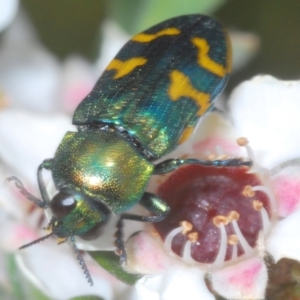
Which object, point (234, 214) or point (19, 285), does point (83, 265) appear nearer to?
point (19, 285)

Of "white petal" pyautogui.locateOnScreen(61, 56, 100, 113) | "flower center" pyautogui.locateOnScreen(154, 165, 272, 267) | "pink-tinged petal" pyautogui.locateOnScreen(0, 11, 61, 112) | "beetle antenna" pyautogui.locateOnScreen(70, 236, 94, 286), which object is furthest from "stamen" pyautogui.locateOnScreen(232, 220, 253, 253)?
"pink-tinged petal" pyautogui.locateOnScreen(0, 11, 61, 112)

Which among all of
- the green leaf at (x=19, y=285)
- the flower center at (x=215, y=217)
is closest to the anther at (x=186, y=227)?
the flower center at (x=215, y=217)

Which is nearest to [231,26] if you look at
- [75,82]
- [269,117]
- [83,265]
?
[75,82]

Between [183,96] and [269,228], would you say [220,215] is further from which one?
[183,96]

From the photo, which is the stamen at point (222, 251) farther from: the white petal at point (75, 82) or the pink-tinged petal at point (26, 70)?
the pink-tinged petal at point (26, 70)

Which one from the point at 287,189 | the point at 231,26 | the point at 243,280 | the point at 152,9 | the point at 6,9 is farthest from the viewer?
the point at 231,26

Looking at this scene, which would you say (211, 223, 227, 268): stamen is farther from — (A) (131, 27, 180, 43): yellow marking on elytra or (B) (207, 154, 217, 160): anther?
(A) (131, 27, 180, 43): yellow marking on elytra
